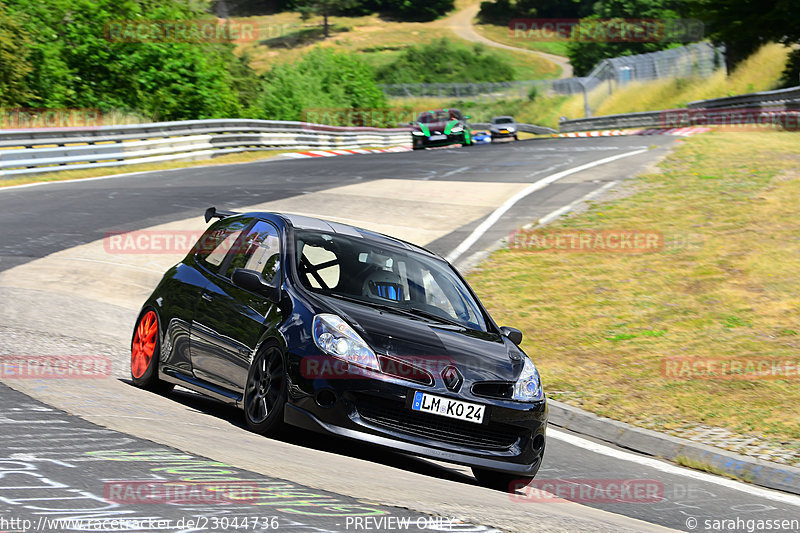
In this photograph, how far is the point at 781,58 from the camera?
47531 millimetres

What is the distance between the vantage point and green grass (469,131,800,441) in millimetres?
9094

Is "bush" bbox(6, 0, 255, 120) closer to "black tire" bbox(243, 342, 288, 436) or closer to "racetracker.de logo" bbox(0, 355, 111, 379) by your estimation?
"racetracker.de logo" bbox(0, 355, 111, 379)

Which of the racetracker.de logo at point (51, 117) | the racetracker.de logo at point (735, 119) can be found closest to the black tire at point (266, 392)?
the racetracker.de logo at point (51, 117)

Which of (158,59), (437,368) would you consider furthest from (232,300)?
(158,59)

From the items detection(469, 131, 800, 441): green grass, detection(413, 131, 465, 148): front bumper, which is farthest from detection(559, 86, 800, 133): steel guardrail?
detection(469, 131, 800, 441): green grass

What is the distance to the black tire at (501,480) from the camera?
21.6ft

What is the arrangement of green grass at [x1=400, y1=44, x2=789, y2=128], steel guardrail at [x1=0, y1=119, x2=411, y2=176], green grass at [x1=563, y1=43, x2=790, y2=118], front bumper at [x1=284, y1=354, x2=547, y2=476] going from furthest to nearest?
green grass at [x1=400, y1=44, x2=789, y2=128]
green grass at [x1=563, y1=43, x2=790, y2=118]
steel guardrail at [x1=0, y1=119, x2=411, y2=176]
front bumper at [x1=284, y1=354, x2=547, y2=476]

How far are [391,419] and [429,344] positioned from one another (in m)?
0.56

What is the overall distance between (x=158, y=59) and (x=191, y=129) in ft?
23.0

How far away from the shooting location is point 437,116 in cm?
3994

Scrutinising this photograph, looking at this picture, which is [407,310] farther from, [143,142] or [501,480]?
[143,142]

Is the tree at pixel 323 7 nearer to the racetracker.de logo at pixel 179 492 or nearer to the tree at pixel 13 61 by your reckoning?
the tree at pixel 13 61

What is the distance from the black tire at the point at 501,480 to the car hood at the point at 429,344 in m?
0.65

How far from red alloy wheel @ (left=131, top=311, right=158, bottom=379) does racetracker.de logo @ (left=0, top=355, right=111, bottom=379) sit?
0.24 m
